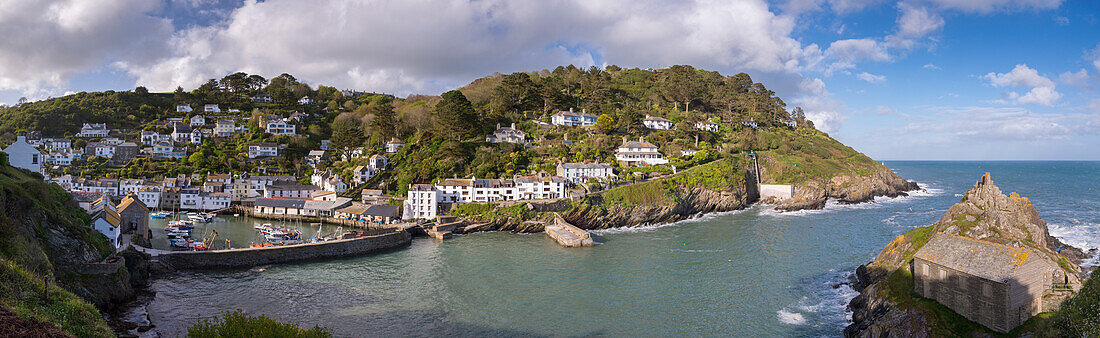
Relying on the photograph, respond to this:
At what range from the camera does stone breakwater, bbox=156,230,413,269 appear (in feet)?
95.3

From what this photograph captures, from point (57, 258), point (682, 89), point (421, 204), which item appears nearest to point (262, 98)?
point (421, 204)

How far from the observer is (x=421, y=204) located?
4534 centimetres

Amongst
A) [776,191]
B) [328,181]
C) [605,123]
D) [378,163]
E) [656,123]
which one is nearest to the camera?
[776,191]

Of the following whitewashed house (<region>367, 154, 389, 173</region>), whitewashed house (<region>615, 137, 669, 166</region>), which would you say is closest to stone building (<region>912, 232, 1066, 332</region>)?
whitewashed house (<region>615, 137, 669, 166</region>)

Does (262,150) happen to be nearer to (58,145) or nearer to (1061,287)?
(58,145)

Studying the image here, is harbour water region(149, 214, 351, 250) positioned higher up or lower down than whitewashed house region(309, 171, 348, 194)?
lower down

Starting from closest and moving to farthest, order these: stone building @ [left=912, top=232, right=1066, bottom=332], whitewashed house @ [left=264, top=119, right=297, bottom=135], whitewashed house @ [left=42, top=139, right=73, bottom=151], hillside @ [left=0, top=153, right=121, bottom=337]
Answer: hillside @ [left=0, top=153, right=121, bottom=337]
stone building @ [left=912, top=232, right=1066, bottom=332]
whitewashed house @ [left=42, top=139, right=73, bottom=151]
whitewashed house @ [left=264, top=119, right=297, bottom=135]

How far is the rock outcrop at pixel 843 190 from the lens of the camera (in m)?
53.0

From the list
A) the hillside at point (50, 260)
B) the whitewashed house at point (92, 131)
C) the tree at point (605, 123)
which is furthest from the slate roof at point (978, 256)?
the whitewashed house at point (92, 131)

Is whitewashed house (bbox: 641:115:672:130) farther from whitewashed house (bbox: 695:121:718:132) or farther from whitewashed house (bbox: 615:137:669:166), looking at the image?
whitewashed house (bbox: 615:137:669:166)

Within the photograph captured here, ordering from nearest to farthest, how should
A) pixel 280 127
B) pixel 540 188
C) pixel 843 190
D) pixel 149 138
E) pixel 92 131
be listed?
pixel 540 188 < pixel 843 190 < pixel 149 138 < pixel 92 131 < pixel 280 127

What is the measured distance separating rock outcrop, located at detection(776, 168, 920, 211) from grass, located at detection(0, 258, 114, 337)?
5303 cm

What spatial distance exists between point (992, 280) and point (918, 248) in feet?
22.0

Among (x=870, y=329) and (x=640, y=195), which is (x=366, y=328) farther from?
(x=640, y=195)
